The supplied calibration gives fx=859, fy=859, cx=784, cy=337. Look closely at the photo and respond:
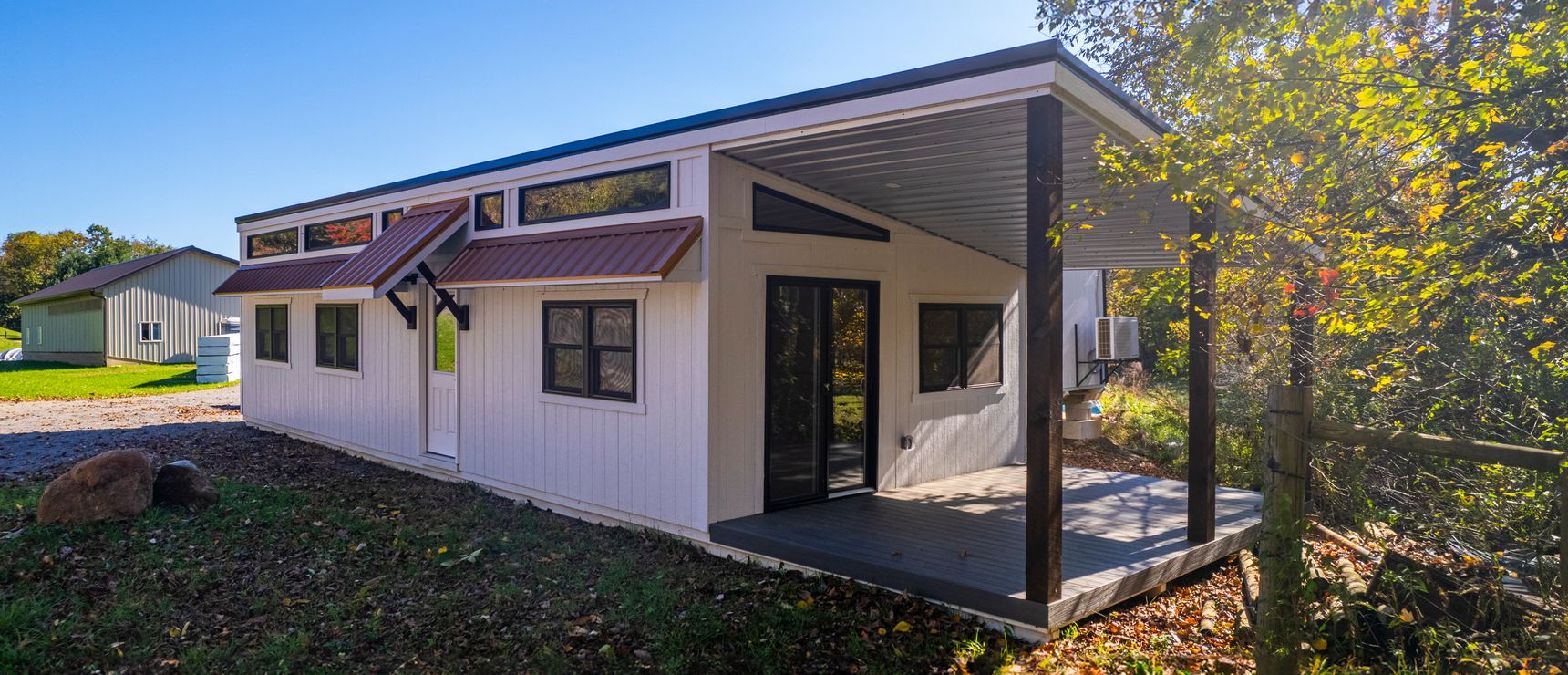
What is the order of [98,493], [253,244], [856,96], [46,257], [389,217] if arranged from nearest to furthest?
[856,96] < [98,493] < [389,217] < [253,244] < [46,257]

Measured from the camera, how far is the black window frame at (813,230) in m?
6.56

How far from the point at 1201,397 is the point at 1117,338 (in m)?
5.04

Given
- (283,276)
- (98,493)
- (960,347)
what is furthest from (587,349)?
(283,276)

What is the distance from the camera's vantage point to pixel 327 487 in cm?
870

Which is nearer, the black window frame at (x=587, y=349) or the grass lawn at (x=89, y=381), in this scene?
the black window frame at (x=587, y=349)

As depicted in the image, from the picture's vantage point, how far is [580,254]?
678cm

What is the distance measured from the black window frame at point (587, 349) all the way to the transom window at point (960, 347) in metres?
2.81

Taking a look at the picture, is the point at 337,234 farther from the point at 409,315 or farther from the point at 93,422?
the point at 93,422

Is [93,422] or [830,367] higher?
[830,367]

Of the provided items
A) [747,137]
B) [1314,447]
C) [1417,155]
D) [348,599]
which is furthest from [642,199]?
[1314,447]

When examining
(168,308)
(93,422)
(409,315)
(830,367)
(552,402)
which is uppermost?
(168,308)

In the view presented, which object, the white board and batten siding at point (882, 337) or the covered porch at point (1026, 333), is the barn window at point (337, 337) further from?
the covered porch at point (1026, 333)

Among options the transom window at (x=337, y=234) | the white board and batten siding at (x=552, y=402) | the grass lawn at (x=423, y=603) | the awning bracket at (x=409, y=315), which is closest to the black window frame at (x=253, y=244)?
the transom window at (x=337, y=234)

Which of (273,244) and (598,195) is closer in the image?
(598,195)
